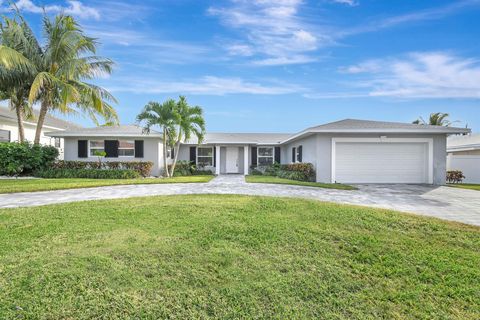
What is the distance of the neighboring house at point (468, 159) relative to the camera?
17.2 m

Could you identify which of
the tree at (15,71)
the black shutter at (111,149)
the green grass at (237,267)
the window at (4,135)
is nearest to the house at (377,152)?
the green grass at (237,267)

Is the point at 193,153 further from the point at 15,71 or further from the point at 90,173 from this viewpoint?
the point at 15,71

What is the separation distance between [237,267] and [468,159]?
20555 millimetres

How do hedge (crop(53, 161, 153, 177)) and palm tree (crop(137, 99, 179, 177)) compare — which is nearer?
palm tree (crop(137, 99, 179, 177))

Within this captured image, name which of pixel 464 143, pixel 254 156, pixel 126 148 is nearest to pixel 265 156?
pixel 254 156

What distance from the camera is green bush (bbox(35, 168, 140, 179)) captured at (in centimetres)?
1523

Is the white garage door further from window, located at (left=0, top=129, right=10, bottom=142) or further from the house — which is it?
window, located at (left=0, top=129, right=10, bottom=142)

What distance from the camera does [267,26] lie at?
12.0 meters

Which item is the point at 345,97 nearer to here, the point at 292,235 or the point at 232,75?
the point at 232,75

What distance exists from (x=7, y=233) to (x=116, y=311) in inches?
139

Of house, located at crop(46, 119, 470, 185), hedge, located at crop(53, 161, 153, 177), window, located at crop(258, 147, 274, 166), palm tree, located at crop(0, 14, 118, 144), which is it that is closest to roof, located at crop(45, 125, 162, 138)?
palm tree, located at crop(0, 14, 118, 144)

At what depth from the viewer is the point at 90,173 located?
15.5 meters

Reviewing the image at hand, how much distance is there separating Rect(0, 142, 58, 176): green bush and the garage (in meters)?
16.6

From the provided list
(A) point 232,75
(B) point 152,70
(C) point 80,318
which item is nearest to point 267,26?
(A) point 232,75
